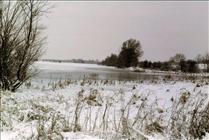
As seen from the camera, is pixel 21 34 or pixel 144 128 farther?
pixel 21 34

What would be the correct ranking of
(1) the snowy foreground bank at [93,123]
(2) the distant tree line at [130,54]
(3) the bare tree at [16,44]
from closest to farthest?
(1) the snowy foreground bank at [93,123]
(3) the bare tree at [16,44]
(2) the distant tree line at [130,54]

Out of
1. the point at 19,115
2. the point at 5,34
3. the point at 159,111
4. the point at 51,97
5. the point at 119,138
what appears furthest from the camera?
the point at 5,34

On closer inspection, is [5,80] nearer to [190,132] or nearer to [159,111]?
[159,111]

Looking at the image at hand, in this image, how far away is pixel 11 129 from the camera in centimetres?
582

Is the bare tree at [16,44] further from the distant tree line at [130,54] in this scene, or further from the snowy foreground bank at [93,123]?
the distant tree line at [130,54]

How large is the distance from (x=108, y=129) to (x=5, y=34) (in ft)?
21.4

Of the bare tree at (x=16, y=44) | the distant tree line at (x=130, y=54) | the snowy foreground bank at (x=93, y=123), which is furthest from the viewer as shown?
the distant tree line at (x=130, y=54)

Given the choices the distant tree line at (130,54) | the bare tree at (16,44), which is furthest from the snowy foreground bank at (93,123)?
the distant tree line at (130,54)

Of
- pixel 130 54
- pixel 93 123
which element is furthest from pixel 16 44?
pixel 130 54

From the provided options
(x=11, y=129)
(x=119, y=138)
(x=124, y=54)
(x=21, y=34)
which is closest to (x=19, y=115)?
(x=11, y=129)

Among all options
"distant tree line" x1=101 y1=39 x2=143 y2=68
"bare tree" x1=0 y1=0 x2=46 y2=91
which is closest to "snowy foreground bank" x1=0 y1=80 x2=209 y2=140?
"bare tree" x1=0 y1=0 x2=46 y2=91

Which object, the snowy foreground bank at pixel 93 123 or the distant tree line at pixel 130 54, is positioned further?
the distant tree line at pixel 130 54

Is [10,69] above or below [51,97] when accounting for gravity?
above

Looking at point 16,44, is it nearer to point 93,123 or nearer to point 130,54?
point 93,123
